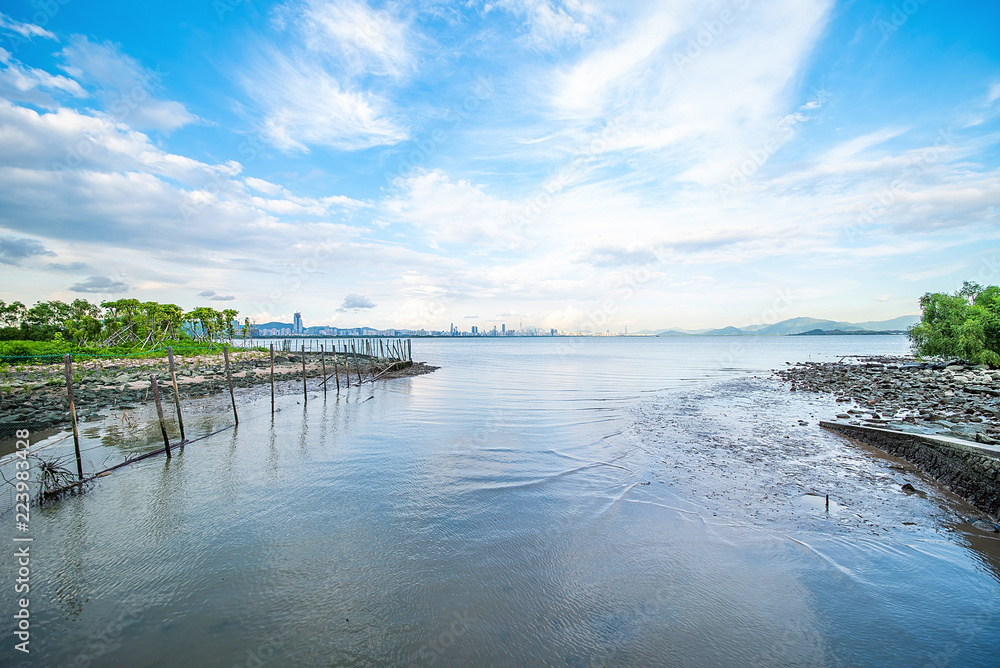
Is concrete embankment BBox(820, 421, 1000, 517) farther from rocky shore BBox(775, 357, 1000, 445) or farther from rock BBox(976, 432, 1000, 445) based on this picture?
rocky shore BBox(775, 357, 1000, 445)

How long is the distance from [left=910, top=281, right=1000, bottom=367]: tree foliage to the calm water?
29.2 metres

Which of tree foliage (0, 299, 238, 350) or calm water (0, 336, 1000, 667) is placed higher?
tree foliage (0, 299, 238, 350)

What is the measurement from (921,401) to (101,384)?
3985 cm

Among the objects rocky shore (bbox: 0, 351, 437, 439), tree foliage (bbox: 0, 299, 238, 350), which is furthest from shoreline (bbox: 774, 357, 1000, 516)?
tree foliage (bbox: 0, 299, 238, 350)

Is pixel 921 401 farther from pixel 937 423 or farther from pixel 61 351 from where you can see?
pixel 61 351

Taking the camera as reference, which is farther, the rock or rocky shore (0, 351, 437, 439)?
rocky shore (0, 351, 437, 439)

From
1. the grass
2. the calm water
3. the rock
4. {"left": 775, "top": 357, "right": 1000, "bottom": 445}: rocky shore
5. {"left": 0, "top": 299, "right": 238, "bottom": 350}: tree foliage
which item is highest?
{"left": 0, "top": 299, "right": 238, "bottom": 350}: tree foliage

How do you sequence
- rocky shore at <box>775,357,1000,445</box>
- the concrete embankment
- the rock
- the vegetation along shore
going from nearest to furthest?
the concrete embankment
the rock
rocky shore at <box>775,357,1000,445</box>
the vegetation along shore

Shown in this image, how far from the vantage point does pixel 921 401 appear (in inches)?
663

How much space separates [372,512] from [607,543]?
453cm

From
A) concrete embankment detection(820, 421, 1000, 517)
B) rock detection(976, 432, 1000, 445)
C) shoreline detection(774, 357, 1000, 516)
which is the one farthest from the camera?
rock detection(976, 432, 1000, 445)

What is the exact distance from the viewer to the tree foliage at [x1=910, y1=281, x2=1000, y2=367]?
28.8 m

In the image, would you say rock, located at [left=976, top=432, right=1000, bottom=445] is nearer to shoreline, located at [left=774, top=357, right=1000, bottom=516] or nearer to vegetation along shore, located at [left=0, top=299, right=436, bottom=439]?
shoreline, located at [left=774, top=357, right=1000, bottom=516]

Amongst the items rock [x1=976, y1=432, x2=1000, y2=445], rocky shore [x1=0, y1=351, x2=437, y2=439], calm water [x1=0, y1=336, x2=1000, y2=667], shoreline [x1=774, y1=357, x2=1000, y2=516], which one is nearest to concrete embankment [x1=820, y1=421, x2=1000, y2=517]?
shoreline [x1=774, y1=357, x2=1000, y2=516]
